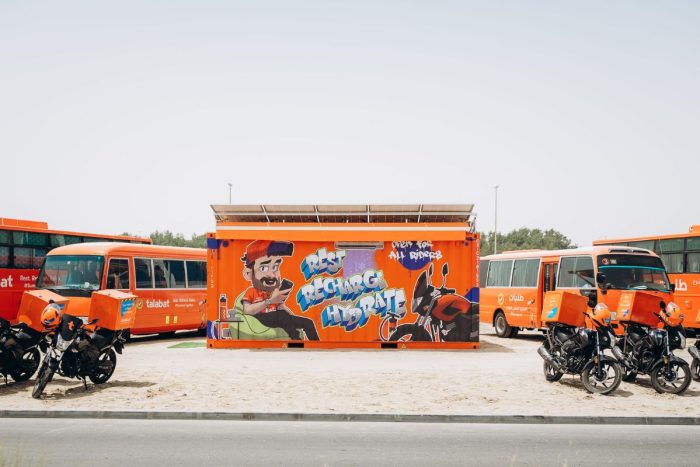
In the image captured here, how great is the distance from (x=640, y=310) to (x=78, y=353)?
971 cm

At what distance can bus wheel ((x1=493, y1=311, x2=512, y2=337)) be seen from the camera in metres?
24.9

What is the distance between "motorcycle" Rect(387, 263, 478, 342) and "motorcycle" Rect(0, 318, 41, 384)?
28.7 ft

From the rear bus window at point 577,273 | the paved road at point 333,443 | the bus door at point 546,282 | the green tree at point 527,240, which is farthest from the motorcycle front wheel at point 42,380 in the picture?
the green tree at point 527,240

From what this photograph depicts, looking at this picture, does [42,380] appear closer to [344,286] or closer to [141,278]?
[344,286]

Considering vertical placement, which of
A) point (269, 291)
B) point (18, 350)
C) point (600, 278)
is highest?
point (600, 278)

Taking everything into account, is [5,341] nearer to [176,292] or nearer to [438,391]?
[438,391]

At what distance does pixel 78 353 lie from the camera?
11758mm

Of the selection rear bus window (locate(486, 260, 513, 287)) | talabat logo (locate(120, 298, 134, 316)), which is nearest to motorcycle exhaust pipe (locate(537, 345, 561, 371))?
talabat logo (locate(120, 298, 134, 316))

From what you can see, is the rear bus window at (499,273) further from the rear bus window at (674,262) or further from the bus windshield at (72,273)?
the bus windshield at (72,273)

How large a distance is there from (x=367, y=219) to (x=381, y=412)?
948 centimetres

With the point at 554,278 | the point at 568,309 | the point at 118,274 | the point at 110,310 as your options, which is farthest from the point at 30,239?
the point at 568,309

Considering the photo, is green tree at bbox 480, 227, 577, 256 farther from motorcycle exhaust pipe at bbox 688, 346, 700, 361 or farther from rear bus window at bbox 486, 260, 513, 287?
motorcycle exhaust pipe at bbox 688, 346, 700, 361

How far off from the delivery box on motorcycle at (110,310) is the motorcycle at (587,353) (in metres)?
7.42

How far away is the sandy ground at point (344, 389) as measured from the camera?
10.2 metres
